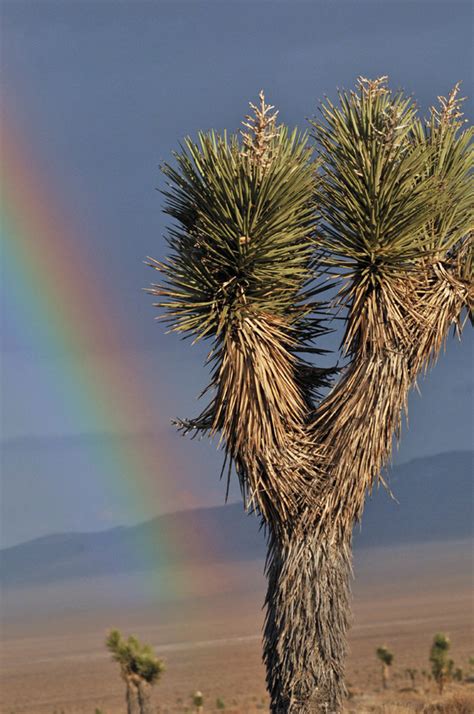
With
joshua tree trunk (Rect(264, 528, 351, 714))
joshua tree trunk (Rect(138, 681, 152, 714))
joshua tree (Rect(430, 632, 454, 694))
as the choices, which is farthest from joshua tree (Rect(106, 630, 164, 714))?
joshua tree (Rect(430, 632, 454, 694))

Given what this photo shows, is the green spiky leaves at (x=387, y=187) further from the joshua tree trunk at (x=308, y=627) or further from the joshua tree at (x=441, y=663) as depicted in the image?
the joshua tree at (x=441, y=663)

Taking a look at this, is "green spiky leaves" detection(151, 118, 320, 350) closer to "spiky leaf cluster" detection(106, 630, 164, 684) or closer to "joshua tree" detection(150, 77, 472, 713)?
"joshua tree" detection(150, 77, 472, 713)

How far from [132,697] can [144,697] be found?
458mm

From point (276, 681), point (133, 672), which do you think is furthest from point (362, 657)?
point (276, 681)

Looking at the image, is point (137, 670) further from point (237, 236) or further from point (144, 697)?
point (237, 236)

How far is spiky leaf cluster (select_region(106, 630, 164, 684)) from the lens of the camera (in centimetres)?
2295

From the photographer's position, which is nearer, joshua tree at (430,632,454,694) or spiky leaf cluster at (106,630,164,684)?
spiky leaf cluster at (106,630,164,684)

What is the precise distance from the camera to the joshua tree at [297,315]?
11.8 m

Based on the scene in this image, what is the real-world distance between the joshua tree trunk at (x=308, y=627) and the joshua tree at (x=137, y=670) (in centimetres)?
1148

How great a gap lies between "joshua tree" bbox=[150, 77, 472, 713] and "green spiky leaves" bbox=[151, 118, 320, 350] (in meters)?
0.02

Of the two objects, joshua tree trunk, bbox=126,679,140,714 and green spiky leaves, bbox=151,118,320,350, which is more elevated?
green spiky leaves, bbox=151,118,320,350

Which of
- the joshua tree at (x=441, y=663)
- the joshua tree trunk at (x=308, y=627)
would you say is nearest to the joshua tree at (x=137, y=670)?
the joshua tree trunk at (x=308, y=627)

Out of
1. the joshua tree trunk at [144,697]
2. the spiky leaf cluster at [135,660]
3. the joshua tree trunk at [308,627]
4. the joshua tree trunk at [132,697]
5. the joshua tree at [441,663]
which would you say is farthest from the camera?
the joshua tree at [441,663]

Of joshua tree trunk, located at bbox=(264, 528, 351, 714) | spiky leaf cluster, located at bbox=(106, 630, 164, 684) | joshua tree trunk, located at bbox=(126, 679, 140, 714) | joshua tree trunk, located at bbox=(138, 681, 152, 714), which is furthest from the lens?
joshua tree trunk, located at bbox=(126, 679, 140, 714)
